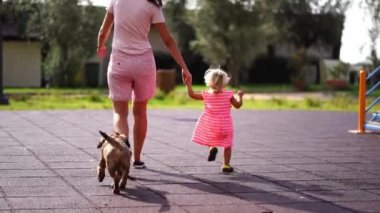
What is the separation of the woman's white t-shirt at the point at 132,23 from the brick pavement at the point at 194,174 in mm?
1297

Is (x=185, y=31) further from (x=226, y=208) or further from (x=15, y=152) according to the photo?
(x=226, y=208)

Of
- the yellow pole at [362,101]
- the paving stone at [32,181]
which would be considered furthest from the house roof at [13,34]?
the paving stone at [32,181]

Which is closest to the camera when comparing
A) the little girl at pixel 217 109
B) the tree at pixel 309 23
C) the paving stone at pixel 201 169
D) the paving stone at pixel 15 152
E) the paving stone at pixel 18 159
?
the paving stone at pixel 201 169

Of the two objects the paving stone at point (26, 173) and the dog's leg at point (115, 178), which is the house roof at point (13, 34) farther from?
the dog's leg at point (115, 178)

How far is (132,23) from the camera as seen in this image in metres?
6.65

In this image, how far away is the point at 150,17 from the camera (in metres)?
6.73

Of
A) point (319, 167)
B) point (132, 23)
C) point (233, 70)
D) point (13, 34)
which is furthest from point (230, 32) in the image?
point (132, 23)

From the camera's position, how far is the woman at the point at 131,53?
6660 millimetres

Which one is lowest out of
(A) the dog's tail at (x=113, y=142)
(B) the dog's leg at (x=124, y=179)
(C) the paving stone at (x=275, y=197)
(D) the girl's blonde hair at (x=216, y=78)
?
(C) the paving stone at (x=275, y=197)

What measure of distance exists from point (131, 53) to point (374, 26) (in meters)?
25.7

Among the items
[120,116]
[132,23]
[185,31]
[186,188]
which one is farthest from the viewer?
[185,31]

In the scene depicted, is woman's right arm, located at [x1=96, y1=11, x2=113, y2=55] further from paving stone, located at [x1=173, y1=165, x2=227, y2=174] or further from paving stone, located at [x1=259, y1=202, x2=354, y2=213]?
paving stone, located at [x1=259, y1=202, x2=354, y2=213]

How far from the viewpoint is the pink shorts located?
6.67m

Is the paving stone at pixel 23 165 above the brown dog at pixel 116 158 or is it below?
below
